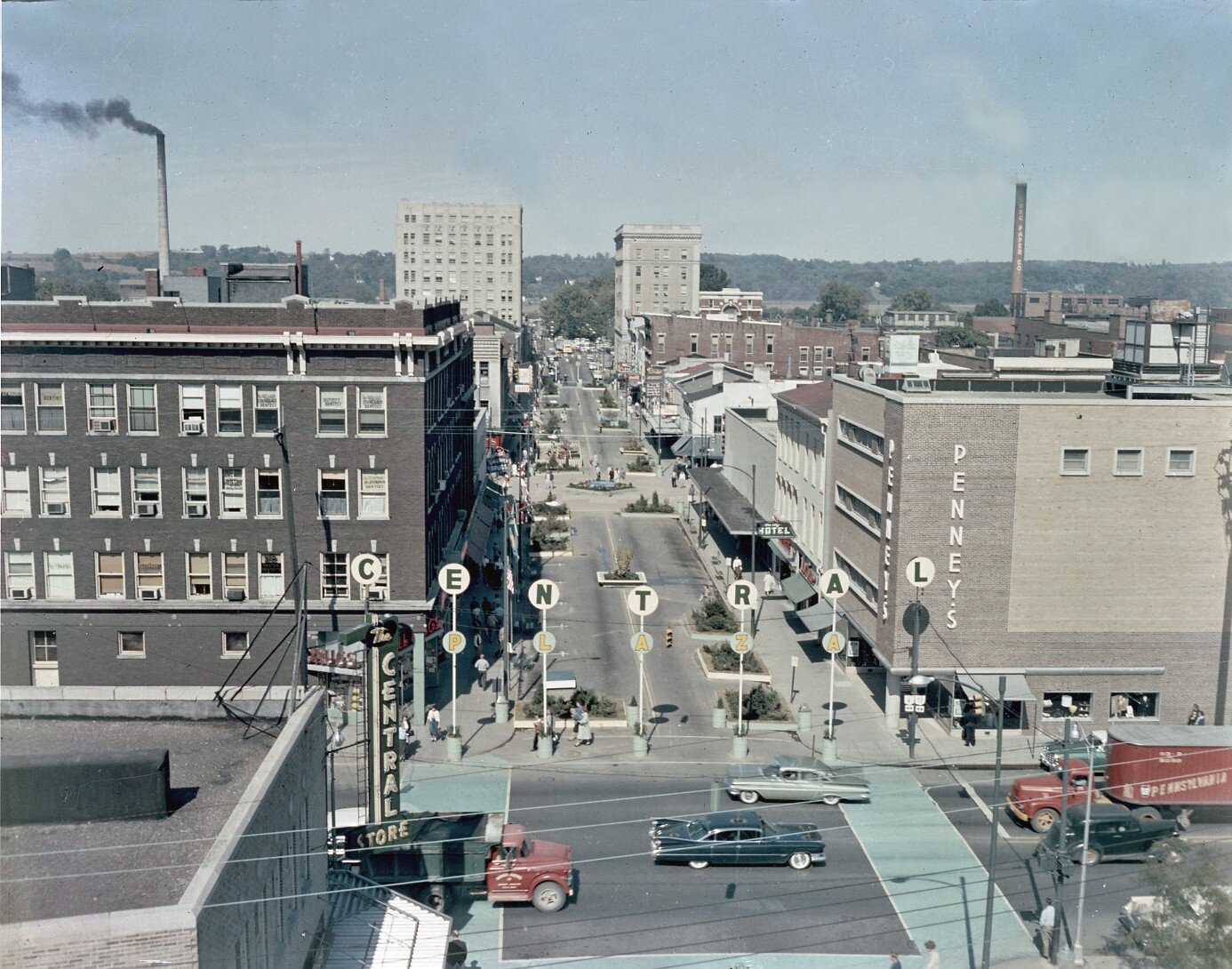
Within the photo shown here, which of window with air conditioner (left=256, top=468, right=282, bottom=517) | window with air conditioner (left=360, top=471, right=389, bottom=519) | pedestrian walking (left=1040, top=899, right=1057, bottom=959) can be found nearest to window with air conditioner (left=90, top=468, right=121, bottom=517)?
window with air conditioner (left=256, top=468, right=282, bottom=517)

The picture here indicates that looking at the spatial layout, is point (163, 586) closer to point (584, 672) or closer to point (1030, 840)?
point (584, 672)

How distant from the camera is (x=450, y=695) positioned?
43.0 m

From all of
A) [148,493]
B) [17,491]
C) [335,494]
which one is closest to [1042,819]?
[335,494]

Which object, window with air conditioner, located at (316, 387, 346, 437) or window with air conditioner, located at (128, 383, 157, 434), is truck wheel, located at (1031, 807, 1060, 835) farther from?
window with air conditioner, located at (128, 383, 157, 434)

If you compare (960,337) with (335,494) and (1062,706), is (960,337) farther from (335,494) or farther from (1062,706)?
(335,494)

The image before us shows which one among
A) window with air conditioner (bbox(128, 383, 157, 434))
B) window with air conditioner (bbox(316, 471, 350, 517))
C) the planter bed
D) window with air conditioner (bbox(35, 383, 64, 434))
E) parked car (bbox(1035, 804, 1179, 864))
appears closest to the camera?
parked car (bbox(1035, 804, 1179, 864))

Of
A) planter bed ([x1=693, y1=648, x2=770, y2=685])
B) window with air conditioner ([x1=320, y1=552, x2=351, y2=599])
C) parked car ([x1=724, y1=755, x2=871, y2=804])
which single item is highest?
window with air conditioner ([x1=320, y1=552, x2=351, y2=599])

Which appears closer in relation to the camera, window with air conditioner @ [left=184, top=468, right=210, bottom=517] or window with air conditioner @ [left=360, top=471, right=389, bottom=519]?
window with air conditioner @ [left=184, top=468, right=210, bottom=517]

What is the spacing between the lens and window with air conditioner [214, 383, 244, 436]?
3844 centimetres

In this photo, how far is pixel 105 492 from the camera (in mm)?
38531

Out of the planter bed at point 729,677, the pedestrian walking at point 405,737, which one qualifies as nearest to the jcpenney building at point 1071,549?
the planter bed at point 729,677

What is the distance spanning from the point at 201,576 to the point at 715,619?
22145mm

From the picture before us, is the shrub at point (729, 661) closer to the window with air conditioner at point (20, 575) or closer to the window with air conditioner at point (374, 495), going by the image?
the window with air conditioner at point (374, 495)

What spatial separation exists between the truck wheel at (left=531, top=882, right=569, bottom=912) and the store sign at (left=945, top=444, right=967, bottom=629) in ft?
59.4
